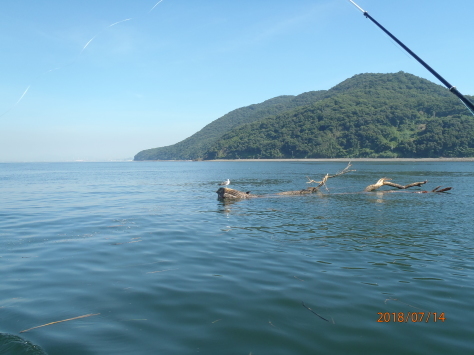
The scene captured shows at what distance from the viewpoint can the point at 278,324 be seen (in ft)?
20.5

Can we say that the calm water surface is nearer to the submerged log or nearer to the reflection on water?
the reflection on water

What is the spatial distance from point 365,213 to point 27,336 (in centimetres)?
1837

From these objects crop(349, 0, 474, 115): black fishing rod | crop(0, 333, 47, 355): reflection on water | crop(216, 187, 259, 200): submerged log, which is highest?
crop(349, 0, 474, 115): black fishing rod

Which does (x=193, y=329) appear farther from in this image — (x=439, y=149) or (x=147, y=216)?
(x=439, y=149)

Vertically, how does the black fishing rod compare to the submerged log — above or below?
above

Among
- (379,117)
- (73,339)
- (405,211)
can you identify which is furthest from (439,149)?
(73,339)

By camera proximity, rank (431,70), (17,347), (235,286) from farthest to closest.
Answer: (235,286) → (431,70) → (17,347)

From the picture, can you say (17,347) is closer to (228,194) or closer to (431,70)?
(431,70)
